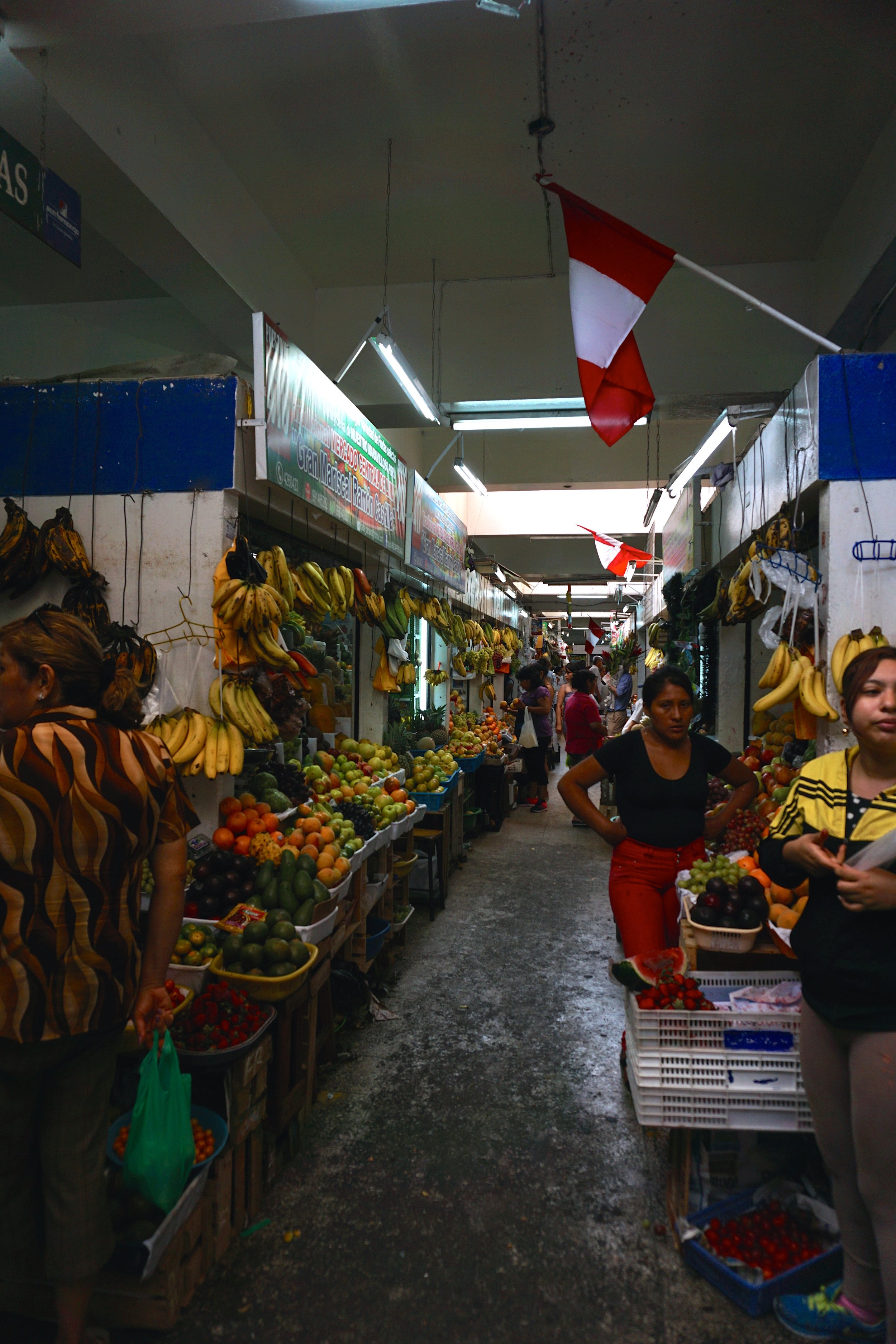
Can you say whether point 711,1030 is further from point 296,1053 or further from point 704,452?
point 704,452

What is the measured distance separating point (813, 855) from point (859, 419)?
2578 mm

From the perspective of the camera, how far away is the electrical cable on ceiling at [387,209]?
533cm

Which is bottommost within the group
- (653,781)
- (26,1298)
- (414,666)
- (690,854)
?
(26,1298)

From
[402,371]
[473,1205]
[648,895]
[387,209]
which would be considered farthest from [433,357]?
[473,1205]

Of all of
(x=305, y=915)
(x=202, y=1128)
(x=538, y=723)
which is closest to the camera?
(x=202, y=1128)

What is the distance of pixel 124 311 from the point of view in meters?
6.11

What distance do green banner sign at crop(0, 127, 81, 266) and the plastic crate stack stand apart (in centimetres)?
448

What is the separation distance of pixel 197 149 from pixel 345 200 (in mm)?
1322

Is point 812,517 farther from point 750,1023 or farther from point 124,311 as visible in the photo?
point 124,311

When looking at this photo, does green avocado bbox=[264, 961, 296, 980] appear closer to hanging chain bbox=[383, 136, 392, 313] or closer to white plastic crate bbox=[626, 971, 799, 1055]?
white plastic crate bbox=[626, 971, 799, 1055]

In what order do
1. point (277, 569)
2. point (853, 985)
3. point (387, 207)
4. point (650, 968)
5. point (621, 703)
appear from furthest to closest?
point (621, 703) → point (387, 207) → point (277, 569) → point (650, 968) → point (853, 985)

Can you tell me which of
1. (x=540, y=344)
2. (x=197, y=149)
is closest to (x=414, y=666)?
(x=540, y=344)

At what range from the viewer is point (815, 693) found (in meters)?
3.55

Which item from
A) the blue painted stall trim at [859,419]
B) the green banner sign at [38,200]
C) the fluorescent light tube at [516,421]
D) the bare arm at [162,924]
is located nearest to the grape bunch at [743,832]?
the blue painted stall trim at [859,419]
